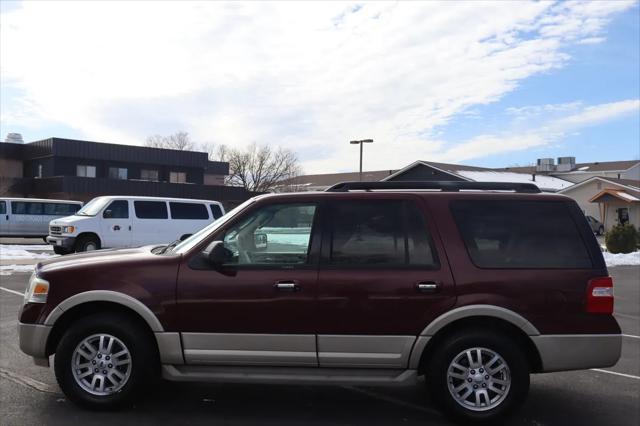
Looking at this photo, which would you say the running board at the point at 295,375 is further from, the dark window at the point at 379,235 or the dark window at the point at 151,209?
the dark window at the point at 151,209

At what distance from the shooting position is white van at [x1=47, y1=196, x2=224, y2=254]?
15555 mm

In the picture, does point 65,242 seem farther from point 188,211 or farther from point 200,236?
point 200,236

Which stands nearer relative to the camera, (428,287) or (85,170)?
(428,287)

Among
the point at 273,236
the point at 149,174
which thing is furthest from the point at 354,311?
the point at 149,174

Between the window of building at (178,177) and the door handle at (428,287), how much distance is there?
4379cm

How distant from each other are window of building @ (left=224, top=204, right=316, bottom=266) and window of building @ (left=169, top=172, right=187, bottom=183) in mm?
43039

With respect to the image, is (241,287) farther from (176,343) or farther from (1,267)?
(1,267)

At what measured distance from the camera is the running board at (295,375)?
4445 millimetres

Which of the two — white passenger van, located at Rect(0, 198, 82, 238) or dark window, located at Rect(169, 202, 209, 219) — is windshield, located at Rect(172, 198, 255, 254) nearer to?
dark window, located at Rect(169, 202, 209, 219)

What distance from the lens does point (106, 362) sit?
454 centimetres

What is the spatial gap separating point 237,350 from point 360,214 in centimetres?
150

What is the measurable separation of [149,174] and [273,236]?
4182cm

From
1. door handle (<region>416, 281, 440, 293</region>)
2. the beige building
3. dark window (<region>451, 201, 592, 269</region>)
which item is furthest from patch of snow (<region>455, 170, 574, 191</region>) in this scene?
door handle (<region>416, 281, 440, 293</region>)

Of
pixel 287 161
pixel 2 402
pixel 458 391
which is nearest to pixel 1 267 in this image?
pixel 2 402
